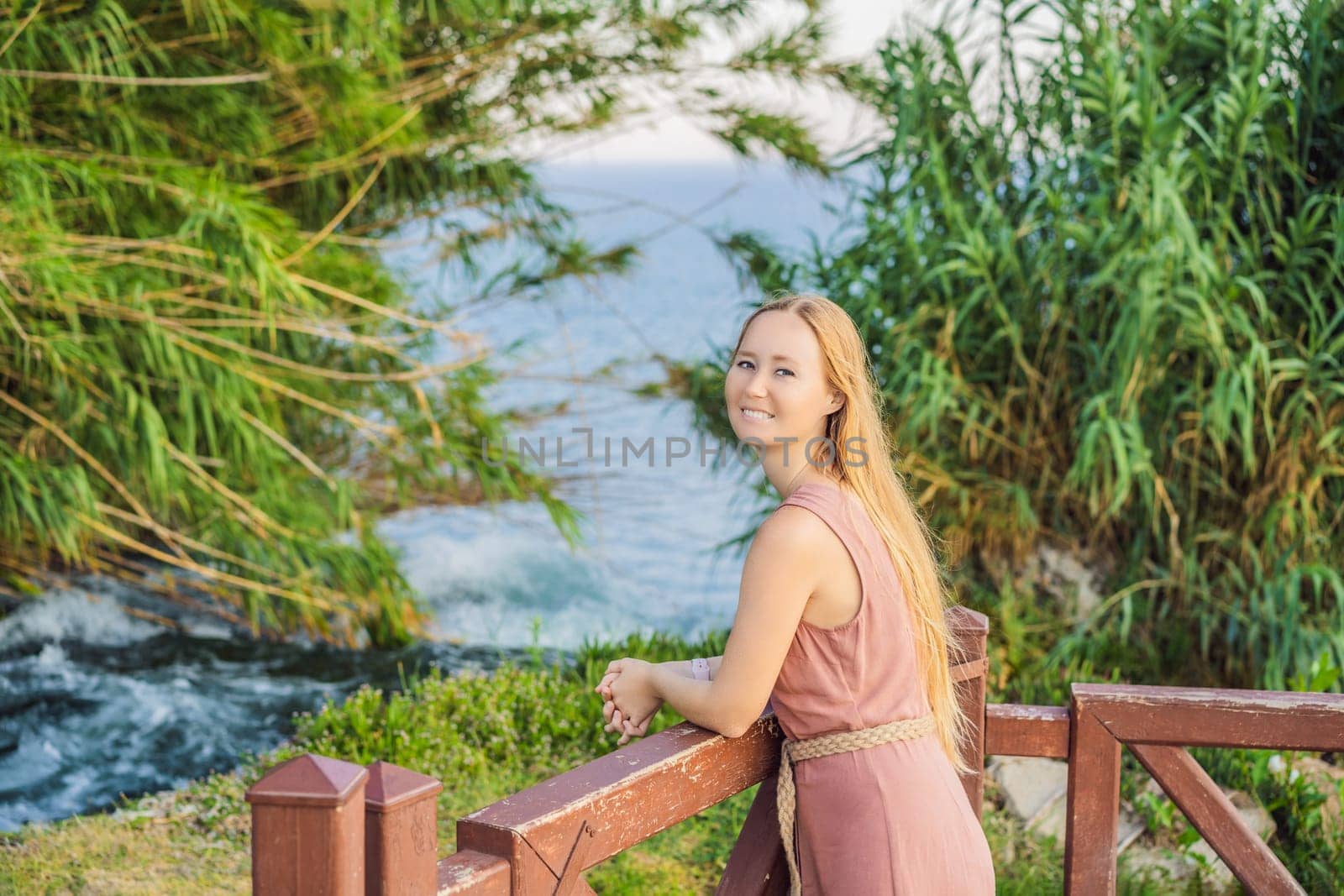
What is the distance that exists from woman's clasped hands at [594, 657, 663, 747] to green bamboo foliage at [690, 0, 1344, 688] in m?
2.32

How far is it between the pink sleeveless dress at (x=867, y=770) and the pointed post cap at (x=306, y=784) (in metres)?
0.73

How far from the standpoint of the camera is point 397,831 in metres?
1.10

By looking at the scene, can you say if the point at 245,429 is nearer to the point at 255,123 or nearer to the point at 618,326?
the point at 255,123

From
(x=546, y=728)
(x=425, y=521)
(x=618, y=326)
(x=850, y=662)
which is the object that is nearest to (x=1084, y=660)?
(x=546, y=728)

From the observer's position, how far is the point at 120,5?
434 cm

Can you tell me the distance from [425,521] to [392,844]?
10.7 metres

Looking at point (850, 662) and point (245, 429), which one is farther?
point (245, 429)

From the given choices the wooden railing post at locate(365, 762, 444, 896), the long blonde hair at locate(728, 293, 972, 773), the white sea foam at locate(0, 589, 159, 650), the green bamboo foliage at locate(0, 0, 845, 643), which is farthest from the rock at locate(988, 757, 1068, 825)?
the white sea foam at locate(0, 589, 159, 650)

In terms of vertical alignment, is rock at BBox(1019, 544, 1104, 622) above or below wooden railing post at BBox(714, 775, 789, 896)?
below

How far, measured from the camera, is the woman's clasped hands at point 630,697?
5.52 feet

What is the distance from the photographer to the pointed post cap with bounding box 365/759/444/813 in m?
1.08

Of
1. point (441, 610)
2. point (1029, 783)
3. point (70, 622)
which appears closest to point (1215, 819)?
point (1029, 783)
